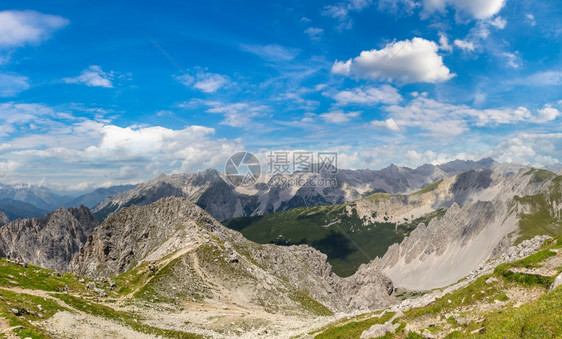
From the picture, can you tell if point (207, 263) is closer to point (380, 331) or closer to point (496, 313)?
point (380, 331)

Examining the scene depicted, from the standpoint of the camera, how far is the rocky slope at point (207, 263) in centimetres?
10612

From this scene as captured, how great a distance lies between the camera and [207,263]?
117 metres

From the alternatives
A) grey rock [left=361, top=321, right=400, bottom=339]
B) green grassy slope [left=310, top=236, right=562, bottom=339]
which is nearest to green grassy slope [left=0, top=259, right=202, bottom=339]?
green grassy slope [left=310, top=236, right=562, bottom=339]

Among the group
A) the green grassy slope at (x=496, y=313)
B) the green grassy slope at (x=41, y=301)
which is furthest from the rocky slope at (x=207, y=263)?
the green grassy slope at (x=496, y=313)

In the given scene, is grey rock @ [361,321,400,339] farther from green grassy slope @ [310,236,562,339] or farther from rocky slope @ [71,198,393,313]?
rocky slope @ [71,198,393,313]

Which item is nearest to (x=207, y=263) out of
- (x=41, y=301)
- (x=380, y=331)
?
(x=41, y=301)

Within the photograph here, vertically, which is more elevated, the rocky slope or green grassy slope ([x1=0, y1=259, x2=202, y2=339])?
green grassy slope ([x1=0, y1=259, x2=202, y2=339])

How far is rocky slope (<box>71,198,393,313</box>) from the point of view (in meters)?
106

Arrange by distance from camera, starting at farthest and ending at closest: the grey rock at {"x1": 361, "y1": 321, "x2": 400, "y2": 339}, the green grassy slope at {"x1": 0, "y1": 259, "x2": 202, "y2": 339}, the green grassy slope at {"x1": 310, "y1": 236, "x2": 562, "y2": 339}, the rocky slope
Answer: the rocky slope < the green grassy slope at {"x1": 0, "y1": 259, "x2": 202, "y2": 339} < the grey rock at {"x1": 361, "y1": 321, "x2": 400, "y2": 339} < the green grassy slope at {"x1": 310, "y1": 236, "x2": 562, "y2": 339}

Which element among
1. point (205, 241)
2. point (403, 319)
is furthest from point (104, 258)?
point (403, 319)

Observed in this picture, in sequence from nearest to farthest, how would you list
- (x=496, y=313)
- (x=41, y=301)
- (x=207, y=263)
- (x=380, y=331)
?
1. (x=496, y=313)
2. (x=380, y=331)
3. (x=41, y=301)
4. (x=207, y=263)

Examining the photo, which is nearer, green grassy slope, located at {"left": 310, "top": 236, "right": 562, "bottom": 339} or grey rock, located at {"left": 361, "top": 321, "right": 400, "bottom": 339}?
green grassy slope, located at {"left": 310, "top": 236, "right": 562, "bottom": 339}

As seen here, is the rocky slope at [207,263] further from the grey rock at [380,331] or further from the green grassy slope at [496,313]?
the grey rock at [380,331]

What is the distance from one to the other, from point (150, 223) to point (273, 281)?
263 ft
